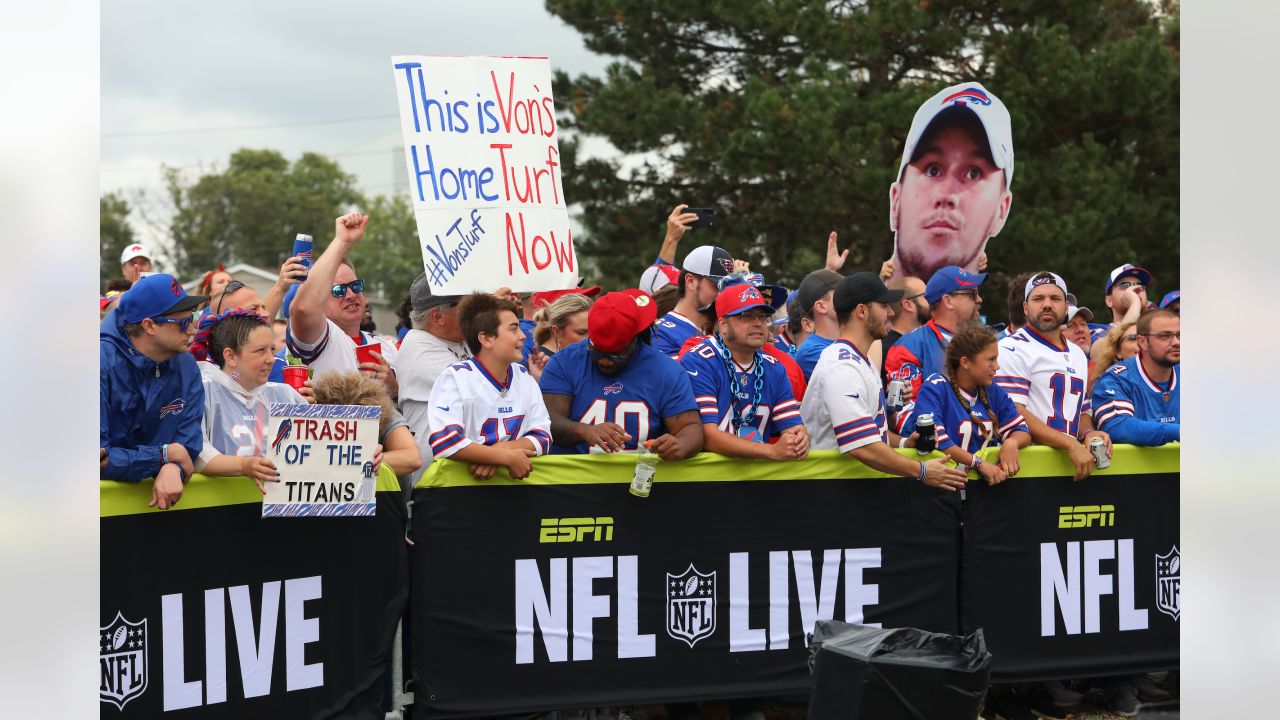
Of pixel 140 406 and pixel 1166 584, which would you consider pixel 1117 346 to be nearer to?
pixel 1166 584

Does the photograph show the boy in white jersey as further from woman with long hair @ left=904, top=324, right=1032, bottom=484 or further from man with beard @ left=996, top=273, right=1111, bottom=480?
man with beard @ left=996, top=273, right=1111, bottom=480

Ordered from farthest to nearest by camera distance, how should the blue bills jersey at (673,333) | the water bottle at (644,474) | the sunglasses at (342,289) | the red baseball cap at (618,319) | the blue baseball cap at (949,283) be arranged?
the blue baseball cap at (949,283)
the blue bills jersey at (673,333)
the sunglasses at (342,289)
the water bottle at (644,474)
the red baseball cap at (618,319)

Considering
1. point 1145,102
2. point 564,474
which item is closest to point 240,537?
point 564,474

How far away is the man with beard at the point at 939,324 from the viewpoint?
7.59m

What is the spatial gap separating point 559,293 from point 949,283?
2.40 m

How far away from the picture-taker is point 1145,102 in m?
21.9

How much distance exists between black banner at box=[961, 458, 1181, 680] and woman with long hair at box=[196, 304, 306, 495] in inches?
152

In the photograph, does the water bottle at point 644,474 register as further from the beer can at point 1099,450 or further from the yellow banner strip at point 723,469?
the beer can at point 1099,450

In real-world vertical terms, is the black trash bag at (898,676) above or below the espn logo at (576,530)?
below

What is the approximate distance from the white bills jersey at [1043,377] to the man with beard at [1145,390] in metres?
0.30

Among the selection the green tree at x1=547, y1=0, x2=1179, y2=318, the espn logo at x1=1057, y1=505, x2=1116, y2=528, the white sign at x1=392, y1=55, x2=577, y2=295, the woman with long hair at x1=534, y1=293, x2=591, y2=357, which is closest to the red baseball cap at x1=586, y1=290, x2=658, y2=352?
the woman with long hair at x1=534, y1=293, x2=591, y2=357

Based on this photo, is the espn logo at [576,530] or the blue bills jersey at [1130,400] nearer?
the espn logo at [576,530]

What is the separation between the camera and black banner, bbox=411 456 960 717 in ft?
19.9

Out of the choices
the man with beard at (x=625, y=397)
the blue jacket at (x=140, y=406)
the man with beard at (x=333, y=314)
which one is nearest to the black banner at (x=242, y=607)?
the blue jacket at (x=140, y=406)
